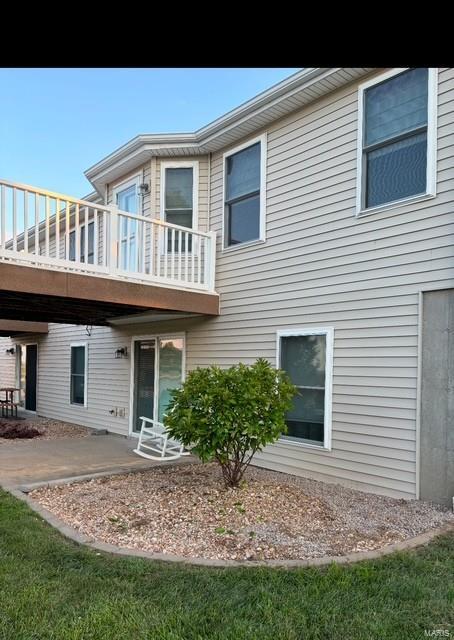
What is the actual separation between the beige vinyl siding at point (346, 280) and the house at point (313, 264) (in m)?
0.02

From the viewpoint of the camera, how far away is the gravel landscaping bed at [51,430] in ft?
31.5

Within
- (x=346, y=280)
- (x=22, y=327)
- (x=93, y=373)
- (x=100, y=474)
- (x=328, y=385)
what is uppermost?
(x=346, y=280)

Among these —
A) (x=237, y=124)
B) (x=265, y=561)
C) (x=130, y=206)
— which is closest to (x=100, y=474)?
(x=265, y=561)

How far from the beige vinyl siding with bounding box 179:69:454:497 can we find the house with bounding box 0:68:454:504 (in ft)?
0.06

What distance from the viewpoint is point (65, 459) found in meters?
7.52

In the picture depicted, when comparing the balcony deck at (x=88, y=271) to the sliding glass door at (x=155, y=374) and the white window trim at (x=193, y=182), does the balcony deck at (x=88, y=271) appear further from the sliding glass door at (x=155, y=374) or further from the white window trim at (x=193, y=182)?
the sliding glass door at (x=155, y=374)

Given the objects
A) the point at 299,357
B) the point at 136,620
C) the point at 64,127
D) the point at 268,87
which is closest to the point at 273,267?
the point at 299,357

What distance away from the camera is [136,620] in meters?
2.65

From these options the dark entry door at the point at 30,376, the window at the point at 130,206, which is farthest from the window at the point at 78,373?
the window at the point at 130,206

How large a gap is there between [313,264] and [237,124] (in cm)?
255

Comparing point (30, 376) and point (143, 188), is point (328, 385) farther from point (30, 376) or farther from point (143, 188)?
point (30, 376)

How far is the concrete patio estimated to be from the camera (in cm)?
641

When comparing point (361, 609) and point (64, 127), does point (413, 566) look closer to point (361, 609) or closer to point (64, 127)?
point (361, 609)
